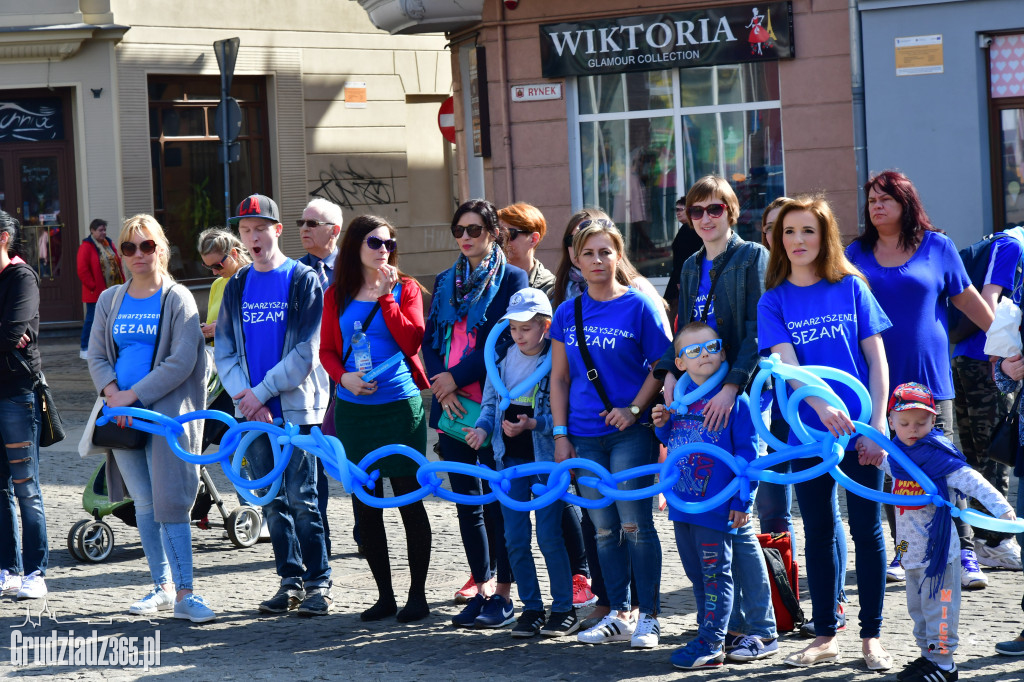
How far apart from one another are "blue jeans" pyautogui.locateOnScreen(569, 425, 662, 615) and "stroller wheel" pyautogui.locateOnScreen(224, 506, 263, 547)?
301cm

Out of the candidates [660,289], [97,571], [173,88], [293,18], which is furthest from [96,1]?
[97,571]

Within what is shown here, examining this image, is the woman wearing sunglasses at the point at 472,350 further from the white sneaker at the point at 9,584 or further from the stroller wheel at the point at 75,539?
the stroller wheel at the point at 75,539

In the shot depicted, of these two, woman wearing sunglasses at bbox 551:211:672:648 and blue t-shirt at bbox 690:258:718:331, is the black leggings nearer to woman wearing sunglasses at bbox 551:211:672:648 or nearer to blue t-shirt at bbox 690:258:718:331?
woman wearing sunglasses at bbox 551:211:672:648

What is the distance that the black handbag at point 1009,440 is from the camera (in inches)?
209

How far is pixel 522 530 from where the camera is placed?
19.0 feet

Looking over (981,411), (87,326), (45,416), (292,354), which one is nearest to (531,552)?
(292,354)

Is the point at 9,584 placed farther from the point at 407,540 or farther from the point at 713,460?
the point at 713,460

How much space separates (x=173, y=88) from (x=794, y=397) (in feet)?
60.9

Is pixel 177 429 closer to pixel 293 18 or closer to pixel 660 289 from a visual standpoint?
pixel 660 289

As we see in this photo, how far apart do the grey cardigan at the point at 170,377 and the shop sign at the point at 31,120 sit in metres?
15.9

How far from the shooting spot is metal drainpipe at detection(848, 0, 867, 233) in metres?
13.4

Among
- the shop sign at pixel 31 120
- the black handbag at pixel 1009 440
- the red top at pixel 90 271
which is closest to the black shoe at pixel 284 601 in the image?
the black handbag at pixel 1009 440

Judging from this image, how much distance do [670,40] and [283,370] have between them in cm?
916

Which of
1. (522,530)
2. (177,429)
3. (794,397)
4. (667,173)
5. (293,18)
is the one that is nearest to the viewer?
(794,397)
